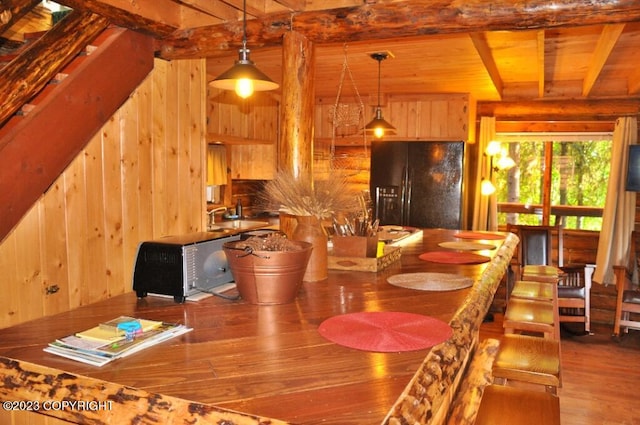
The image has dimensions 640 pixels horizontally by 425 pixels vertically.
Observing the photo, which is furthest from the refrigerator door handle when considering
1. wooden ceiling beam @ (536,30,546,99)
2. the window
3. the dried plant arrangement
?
the dried plant arrangement

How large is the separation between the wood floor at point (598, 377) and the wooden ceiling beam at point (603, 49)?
2.51 m

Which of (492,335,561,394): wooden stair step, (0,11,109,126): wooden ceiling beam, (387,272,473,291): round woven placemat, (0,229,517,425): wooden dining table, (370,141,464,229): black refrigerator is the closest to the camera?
(0,229,517,425): wooden dining table

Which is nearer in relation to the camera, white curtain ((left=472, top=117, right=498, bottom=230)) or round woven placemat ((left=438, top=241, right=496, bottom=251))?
round woven placemat ((left=438, top=241, right=496, bottom=251))

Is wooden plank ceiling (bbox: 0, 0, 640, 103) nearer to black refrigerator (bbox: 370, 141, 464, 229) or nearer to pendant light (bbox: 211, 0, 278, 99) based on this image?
pendant light (bbox: 211, 0, 278, 99)

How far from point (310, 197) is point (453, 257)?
106 cm

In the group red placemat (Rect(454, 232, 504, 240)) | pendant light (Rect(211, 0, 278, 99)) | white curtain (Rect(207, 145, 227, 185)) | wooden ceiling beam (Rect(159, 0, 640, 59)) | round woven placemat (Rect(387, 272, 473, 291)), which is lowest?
round woven placemat (Rect(387, 272, 473, 291))

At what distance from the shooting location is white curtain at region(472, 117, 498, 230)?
6.11m

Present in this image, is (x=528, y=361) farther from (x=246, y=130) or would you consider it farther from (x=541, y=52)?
(x=246, y=130)

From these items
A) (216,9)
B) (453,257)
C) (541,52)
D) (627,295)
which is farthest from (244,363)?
(627,295)

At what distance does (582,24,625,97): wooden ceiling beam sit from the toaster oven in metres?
2.96

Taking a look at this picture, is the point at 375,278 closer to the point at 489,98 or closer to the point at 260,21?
the point at 260,21

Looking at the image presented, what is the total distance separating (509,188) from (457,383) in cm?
493

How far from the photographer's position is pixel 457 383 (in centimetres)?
220

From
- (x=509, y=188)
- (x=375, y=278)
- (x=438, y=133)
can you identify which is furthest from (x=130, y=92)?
(x=509, y=188)
